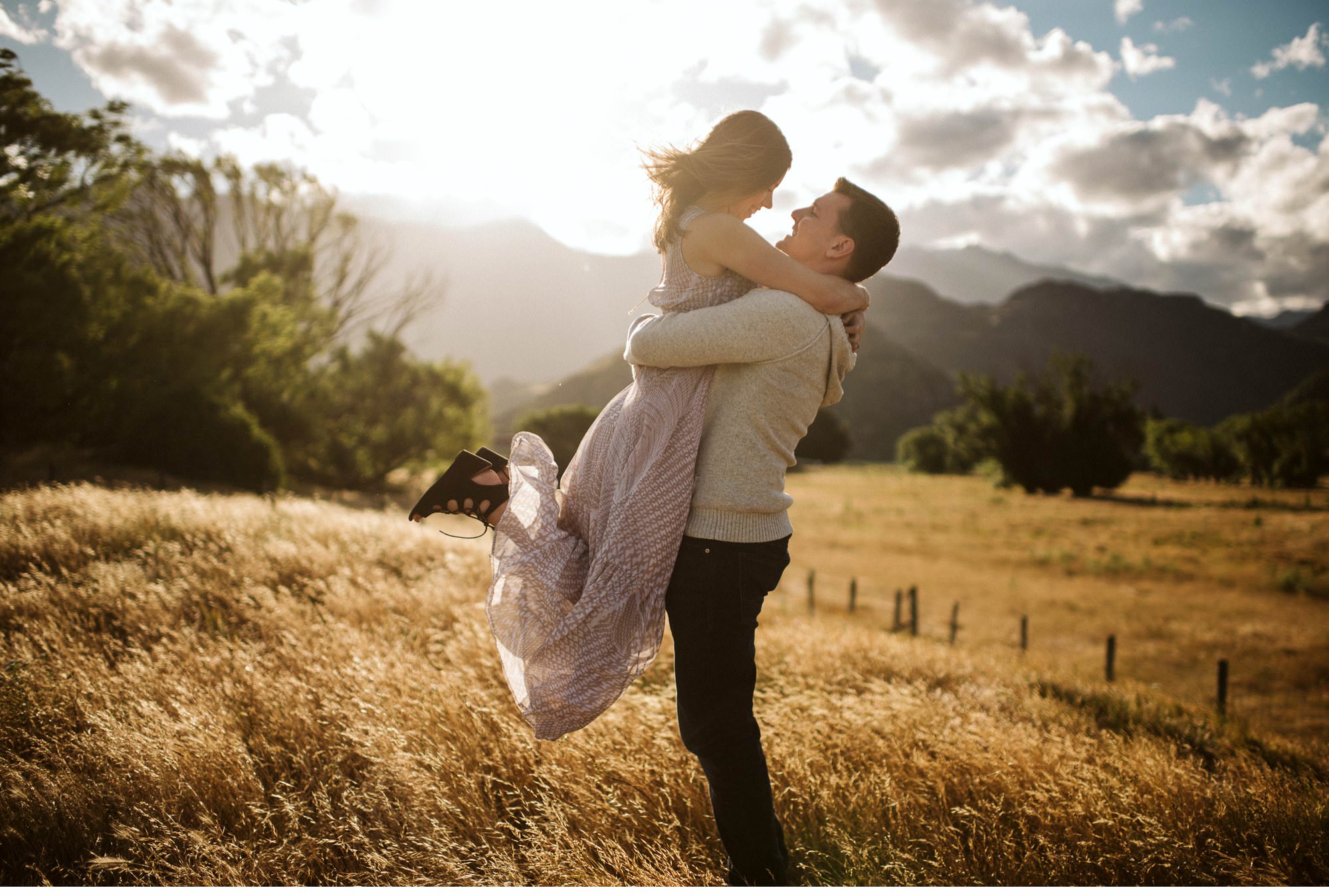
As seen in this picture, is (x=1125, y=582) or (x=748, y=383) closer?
(x=748, y=383)

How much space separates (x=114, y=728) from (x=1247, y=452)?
59.0 metres

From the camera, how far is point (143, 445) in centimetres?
1541

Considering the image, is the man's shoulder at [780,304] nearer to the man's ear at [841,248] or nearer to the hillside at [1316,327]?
the man's ear at [841,248]

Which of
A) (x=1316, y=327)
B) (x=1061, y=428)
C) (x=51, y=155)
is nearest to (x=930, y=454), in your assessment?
(x=1061, y=428)

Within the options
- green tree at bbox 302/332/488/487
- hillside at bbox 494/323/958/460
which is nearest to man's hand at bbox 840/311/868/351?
green tree at bbox 302/332/488/487

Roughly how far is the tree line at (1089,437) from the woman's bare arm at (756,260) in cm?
4843

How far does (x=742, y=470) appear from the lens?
1.79 m

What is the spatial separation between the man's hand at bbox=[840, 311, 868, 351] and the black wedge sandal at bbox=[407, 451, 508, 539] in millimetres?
1133

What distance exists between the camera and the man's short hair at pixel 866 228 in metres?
1.86

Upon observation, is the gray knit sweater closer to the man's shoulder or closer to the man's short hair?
the man's shoulder

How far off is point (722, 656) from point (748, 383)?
0.75 meters

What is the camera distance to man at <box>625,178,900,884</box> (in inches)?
68.4

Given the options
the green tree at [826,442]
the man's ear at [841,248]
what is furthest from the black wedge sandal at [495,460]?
Answer: the green tree at [826,442]

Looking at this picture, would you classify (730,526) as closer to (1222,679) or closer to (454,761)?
(454,761)
